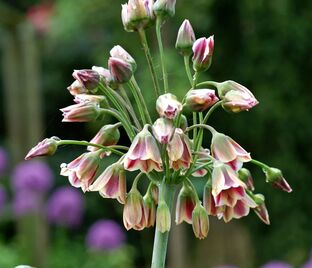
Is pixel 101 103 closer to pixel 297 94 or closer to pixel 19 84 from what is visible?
pixel 19 84

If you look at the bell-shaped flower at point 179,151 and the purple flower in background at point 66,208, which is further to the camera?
the purple flower in background at point 66,208

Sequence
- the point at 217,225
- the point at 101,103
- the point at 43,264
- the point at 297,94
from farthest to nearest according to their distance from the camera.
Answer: the point at 217,225 → the point at 297,94 → the point at 43,264 → the point at 101,103

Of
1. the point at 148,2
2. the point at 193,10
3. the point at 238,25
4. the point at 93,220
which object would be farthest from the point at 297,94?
the point at 148,2

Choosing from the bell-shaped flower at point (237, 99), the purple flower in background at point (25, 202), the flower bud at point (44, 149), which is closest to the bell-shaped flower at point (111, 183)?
the flower bud at point (44, 149)

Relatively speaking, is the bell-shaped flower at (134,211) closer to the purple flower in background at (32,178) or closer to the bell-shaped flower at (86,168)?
the bell-shaped flower at (86,168)

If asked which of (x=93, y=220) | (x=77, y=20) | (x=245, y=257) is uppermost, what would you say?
(x=77, y=20)

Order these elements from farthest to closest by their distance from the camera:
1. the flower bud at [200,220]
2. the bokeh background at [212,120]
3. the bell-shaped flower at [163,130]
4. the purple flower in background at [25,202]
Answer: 1. the bokeh background at [212,120]
2. the purple flower in background at [25,202]
3. the flower bud at [200,220]
4. the bell-shaped flower at [163,130]
